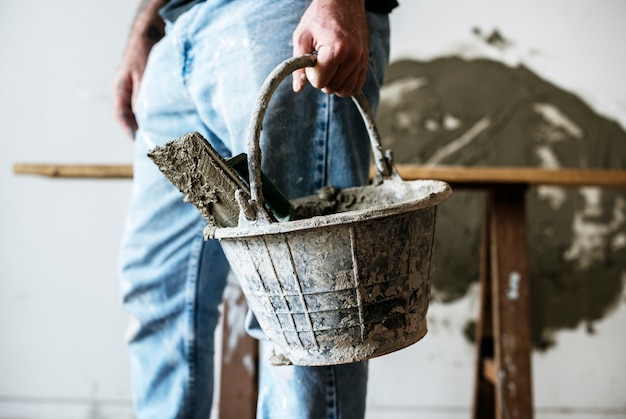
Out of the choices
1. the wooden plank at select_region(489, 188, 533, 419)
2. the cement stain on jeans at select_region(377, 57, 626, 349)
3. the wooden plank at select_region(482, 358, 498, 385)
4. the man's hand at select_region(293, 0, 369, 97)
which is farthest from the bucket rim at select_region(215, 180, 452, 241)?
the cement stain on jeans at select_region(377, 57, 626, 349)

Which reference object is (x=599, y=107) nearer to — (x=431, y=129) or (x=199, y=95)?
(x=431, y=129)

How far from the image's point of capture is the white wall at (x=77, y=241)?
1963 mm

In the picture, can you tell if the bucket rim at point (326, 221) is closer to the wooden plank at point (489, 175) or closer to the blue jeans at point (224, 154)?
the blue jeans at point (224, 154)

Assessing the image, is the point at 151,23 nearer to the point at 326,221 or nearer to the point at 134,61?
the point at 134,61

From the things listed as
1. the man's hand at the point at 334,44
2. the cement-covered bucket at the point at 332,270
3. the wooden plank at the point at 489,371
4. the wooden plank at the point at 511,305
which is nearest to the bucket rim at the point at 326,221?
the cement-covered bucket at the point at 332,270

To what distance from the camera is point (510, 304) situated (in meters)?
1.47

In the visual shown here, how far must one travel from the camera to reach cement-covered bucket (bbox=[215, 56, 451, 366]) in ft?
2.13

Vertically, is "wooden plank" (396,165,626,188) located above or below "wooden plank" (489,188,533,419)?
above

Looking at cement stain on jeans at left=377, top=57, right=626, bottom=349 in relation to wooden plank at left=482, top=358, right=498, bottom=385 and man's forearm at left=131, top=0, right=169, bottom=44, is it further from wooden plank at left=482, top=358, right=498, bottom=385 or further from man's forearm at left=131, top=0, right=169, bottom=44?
man's forearm at left=131, top=0, right=169, bottom=44

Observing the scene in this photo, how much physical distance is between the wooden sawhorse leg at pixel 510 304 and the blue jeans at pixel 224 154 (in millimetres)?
690

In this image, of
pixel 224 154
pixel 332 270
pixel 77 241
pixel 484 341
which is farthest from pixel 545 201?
pixel 77 241

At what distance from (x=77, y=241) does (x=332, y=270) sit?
1598 millimetres

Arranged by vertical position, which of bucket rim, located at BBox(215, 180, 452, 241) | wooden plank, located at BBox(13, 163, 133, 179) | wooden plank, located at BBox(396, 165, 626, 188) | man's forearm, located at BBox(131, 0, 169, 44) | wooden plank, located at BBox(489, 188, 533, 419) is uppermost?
man's forearm, located at BBox(131, 0, 169, 44)

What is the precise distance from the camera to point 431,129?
197cm
